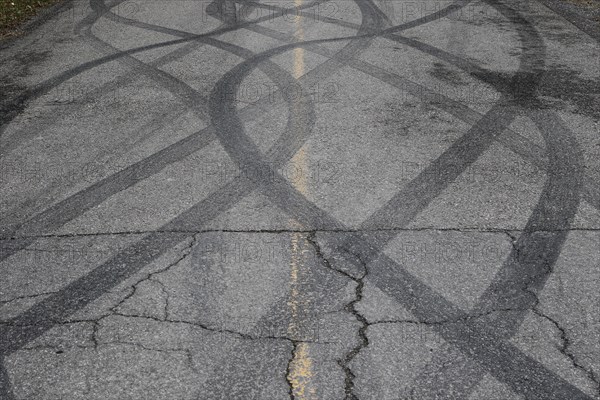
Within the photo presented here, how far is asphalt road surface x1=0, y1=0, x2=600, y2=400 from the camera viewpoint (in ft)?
15.0

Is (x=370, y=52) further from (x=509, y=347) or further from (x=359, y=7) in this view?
(x=509, y=347)

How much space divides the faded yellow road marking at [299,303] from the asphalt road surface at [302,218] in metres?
0.01

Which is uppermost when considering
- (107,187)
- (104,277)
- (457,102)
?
(104,277)

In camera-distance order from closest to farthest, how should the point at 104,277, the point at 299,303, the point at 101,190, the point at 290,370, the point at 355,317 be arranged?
the point at 290,370 → the point at 355,317 → the point at 299,303 → the point at 104,277 → the point at 101,190

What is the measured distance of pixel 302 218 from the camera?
625 cm

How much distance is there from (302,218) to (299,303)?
4.15ft

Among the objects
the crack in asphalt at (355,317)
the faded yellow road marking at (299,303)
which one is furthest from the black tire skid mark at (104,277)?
the crack in asphalt at (355,317)

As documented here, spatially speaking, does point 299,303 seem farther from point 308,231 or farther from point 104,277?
point 104,277

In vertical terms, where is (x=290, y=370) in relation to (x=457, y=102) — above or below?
above

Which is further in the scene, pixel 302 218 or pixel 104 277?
pixel 302 218

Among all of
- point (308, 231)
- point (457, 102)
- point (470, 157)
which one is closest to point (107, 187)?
point (308, 231)

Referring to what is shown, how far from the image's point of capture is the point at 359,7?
508 inches

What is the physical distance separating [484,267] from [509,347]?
0.97 m

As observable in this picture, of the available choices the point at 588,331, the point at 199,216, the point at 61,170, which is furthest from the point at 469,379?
the point at 61,170
